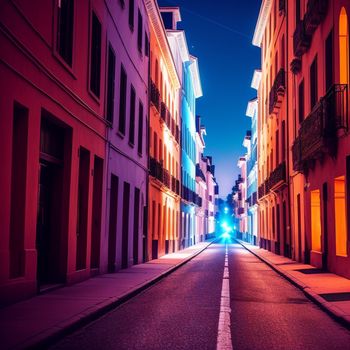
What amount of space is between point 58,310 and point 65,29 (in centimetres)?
720

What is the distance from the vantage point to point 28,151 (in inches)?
439

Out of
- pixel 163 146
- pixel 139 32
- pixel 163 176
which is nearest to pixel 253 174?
pixel 163 146

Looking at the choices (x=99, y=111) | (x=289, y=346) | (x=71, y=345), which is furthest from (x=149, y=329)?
(x=99, y=111)

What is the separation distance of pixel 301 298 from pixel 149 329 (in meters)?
5.48

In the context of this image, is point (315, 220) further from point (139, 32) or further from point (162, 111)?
point (162, 111)

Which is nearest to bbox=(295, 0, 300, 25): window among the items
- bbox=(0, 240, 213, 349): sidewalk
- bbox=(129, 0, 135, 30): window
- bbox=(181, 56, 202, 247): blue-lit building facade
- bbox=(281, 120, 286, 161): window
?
bbox=(281, 120, 286, 161): window

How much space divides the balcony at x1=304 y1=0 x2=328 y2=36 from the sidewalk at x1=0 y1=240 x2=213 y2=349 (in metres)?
10.6

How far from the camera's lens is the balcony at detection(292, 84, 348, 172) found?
1680cm

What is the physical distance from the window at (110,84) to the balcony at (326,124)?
6.60 metres

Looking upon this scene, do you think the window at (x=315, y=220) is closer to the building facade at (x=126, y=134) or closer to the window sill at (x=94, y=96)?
the building facade at (x=126, y=134)

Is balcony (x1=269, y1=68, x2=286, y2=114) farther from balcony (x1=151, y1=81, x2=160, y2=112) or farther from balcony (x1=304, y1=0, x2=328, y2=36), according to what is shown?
balcony (x1=304, y1=0, x2=328, y2=36)

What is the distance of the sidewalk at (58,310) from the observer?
732cm

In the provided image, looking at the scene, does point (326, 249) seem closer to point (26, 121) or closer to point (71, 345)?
point (26, 121)

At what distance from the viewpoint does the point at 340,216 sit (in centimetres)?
1834
